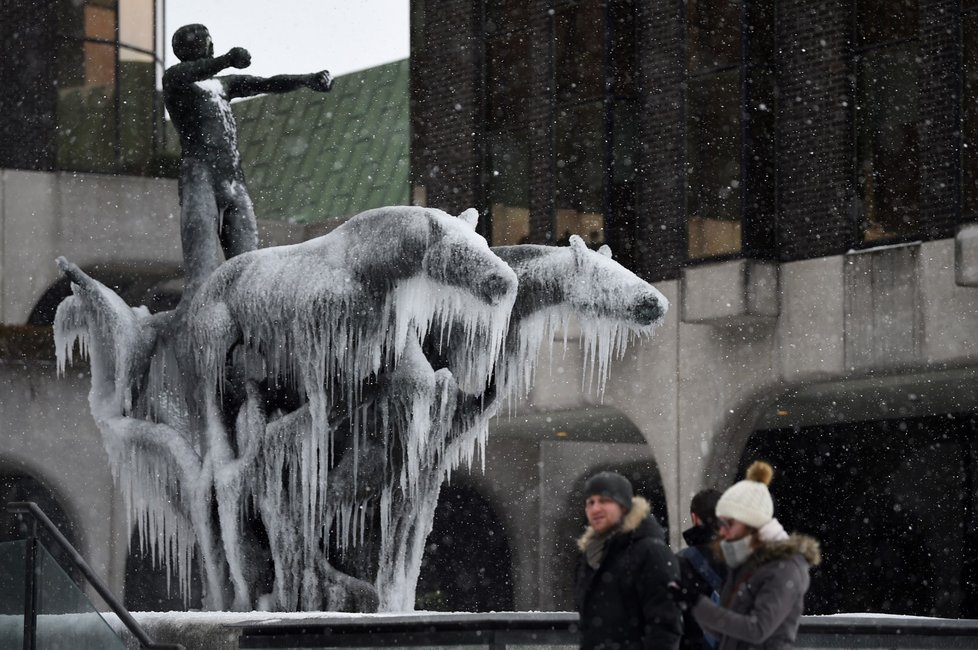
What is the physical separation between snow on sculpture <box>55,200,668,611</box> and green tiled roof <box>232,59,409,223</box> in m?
22.5

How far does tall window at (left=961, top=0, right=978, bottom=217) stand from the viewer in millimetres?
21234

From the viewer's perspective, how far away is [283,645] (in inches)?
410

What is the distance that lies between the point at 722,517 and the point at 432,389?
647 centimetres

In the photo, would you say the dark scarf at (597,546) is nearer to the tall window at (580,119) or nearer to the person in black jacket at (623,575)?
the person in black jacket at (623,575)

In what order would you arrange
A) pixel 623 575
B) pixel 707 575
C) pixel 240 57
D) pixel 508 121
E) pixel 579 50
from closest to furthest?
1. pixel 623 575
2. pixel 707 575
3. pixel 240 57
4. pixel 579 50
5. pixel 508 121

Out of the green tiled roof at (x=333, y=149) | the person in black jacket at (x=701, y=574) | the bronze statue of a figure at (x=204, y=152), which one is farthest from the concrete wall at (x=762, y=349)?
the person in black jacket at (x=701, y=574)

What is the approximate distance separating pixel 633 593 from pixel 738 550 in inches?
21.1

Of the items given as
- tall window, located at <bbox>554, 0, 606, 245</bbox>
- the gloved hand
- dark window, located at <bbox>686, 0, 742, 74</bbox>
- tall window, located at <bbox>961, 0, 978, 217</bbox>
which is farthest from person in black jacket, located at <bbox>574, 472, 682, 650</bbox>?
tall window, located at <bbox>554, 0, 606, 245</bbox>

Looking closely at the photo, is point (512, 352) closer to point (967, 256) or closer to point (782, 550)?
point (782, 550)

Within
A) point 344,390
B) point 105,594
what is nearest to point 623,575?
point 105,594

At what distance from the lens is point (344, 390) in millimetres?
13688

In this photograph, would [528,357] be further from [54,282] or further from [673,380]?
[54,282]

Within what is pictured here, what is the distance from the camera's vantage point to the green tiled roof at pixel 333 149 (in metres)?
38.2

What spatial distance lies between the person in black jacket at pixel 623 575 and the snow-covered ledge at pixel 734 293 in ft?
53.8
